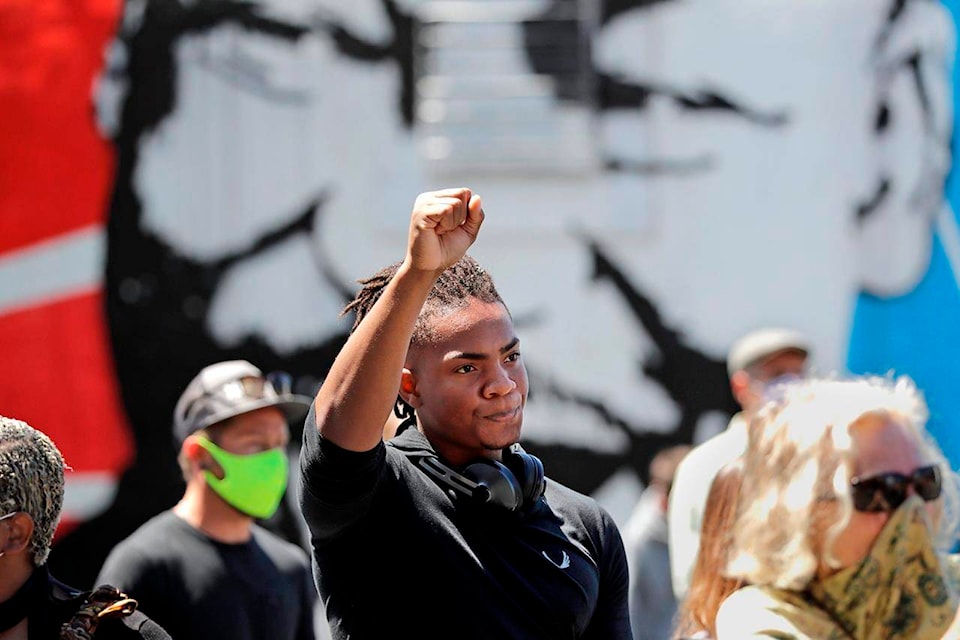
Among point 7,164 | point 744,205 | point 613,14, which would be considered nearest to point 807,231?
point 744,205

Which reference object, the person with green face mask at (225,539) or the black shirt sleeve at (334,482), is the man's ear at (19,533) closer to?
the black shirt sleeve at (334,482)

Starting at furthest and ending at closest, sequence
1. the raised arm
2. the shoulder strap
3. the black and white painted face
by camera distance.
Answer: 1. the black and white painted face
2. the shoulder strap
3. the raised arm

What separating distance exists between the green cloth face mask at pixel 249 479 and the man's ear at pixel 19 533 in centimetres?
182

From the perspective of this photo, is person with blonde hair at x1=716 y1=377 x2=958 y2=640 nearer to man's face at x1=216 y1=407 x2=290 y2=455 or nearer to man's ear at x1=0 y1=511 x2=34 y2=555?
man's ear at x1=0 y1=511 x2=34 y2=555

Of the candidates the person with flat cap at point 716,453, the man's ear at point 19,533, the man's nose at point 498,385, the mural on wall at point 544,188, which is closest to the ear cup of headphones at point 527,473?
the man's nose at point 498,385

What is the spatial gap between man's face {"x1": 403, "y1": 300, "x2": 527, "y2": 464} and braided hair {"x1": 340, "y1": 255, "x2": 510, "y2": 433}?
2 cm

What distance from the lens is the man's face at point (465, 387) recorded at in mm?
2459

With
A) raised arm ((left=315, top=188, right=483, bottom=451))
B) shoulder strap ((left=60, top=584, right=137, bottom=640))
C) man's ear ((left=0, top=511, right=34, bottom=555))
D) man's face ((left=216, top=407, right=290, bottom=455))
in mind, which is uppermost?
raised arm ((left=315, top=188, right=483, bottom=451))

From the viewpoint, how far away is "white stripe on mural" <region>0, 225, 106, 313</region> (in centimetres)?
761

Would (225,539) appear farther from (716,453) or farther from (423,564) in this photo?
(423,564)

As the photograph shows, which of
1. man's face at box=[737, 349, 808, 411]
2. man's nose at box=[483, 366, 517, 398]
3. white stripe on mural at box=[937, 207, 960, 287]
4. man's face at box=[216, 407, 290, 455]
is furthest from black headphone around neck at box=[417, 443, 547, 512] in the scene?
white stripe on mural at box=[937, 207, 960, 287]

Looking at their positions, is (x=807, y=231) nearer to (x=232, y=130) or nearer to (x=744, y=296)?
(x=744, y=296)

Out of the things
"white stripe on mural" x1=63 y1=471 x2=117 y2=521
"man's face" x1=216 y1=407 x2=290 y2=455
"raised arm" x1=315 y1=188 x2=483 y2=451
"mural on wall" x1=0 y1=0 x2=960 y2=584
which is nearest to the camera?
"raised arm" x1=315 y1=188 x2=483 y2=451

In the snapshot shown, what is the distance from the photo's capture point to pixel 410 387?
2.50 meters
